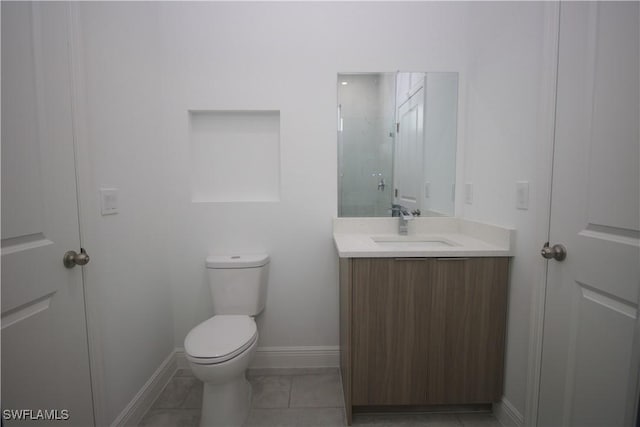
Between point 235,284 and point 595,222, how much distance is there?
168cm

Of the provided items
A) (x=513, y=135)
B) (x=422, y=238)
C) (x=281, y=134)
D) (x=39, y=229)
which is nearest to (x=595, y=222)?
(x=513, y=135)

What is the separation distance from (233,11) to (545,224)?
6.58 ft

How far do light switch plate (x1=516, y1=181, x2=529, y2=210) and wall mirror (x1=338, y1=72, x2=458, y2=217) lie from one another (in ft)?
1.71

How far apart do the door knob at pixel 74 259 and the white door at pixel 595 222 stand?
1827 mm

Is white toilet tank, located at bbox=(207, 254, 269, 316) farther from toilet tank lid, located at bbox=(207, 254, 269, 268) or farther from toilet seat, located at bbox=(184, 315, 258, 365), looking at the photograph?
toilet seat, located at bbox=(184, 315, 258, 365)

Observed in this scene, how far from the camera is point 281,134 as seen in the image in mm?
1749

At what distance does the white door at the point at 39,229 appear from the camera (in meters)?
0.86

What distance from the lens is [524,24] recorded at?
1.25 meters

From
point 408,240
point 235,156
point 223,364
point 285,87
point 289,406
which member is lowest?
point 289,406

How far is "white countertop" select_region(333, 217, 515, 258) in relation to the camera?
4.33ft

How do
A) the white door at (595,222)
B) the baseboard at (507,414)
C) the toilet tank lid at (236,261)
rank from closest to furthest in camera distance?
the white door at (595,222) < the baseboard at (507,414) < the toilet tank lid at (236,261)

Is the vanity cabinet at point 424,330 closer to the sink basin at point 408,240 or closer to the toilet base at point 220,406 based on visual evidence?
the sink basin at point 408,240

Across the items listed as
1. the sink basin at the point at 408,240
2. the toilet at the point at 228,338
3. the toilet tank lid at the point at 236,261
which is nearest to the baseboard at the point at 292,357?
the toilet at the point at 228,338

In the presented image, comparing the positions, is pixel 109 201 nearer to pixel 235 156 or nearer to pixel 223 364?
pixel 235 156
